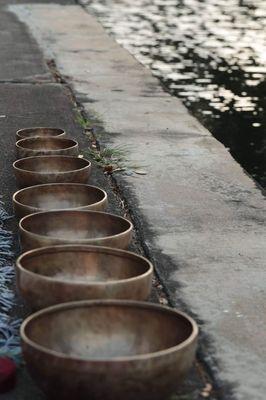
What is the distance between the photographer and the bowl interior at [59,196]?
343 centimetres

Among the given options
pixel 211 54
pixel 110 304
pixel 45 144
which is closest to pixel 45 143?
pixel 45 144

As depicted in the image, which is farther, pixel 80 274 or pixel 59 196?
pixel 59 196

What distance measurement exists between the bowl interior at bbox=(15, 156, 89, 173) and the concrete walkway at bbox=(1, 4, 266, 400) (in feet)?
0.92

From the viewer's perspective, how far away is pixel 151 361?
6.64ft

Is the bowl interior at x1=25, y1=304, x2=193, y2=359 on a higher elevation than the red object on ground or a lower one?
higher

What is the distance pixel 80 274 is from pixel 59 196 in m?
0.80

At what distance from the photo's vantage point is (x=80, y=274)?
273 centimetres

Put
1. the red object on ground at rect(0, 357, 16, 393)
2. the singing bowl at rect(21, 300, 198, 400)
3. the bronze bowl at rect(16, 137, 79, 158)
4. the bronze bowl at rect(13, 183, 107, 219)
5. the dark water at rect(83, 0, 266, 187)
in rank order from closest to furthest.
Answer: the singing bowl at rect(21, 300, 198, 400) → the red object on ground at rect(0, 357, 16, 393) → the bronze bowl at rect(13, 183, 107, 219) → the bronze bowl at rect(16, 137, 79, 158) → the dark water at rect(83, 0, 266, 187)

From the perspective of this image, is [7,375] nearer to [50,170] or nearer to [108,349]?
[108,349]

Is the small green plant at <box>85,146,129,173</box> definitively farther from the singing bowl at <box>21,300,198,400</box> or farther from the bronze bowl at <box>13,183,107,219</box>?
the singing bowl at <box>21,300,198,400</box>

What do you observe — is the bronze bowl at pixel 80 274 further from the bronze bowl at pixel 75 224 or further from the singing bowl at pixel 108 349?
the bronze bowl at pixel 75 224

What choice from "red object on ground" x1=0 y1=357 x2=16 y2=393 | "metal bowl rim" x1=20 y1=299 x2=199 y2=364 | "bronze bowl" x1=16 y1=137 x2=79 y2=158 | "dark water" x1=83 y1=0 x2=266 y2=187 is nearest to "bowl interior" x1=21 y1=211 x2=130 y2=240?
"metal bowl rim" x1=20 y1=299 x2=199 y2=364

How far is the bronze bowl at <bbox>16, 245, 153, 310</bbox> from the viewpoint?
2406 millimetres

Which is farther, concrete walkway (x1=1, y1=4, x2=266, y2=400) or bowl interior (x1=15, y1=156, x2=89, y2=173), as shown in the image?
bowl interior (x1=15, y1=156, x2=89, y2=173)
